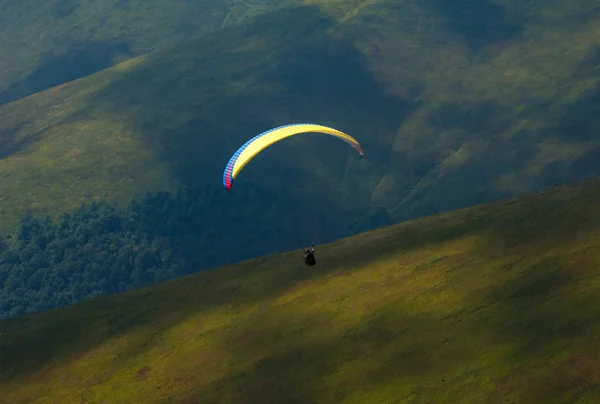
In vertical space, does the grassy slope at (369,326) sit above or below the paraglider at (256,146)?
below

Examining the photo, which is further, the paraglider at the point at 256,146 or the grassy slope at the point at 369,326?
the paraglider at the point at 256,146

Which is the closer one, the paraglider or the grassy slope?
the grassy slope

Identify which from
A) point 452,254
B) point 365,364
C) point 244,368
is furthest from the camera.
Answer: point 452,254

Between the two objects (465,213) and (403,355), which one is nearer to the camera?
(403,355)

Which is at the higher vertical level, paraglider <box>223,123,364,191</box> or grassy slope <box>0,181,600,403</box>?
paraglider <box>223,123,364,191</box>

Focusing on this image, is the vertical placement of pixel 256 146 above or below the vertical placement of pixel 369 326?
above

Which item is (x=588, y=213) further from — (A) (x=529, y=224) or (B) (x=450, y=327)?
(B) (x=450, y=327)

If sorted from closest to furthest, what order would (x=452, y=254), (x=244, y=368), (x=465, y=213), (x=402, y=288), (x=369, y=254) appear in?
(x=244, y=368)
(x=402, y=288)
(x=452, y=254)
(x=369, y=254)
(x=465, y=213)

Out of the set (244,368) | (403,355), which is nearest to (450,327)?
(403,355)
